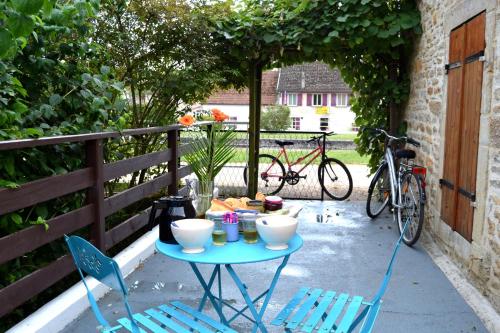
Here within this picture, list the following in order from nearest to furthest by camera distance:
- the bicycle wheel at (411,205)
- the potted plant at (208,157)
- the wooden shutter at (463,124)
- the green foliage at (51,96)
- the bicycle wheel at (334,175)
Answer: the potted plant at (208,157) < the green foliage at (51,96) < the wooden shutter at (463,124) < the bicycle wheel at (411,205) < the bicycle wheel at (334,175)

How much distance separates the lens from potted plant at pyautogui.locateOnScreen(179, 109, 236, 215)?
2.71 meters

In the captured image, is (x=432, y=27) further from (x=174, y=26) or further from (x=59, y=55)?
(x=59, y=55)

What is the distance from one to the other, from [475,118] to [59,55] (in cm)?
313

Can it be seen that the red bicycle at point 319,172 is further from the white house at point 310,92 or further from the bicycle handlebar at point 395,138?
the white house at point 310,92

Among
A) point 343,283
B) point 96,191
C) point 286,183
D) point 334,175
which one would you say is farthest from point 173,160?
point 286,183

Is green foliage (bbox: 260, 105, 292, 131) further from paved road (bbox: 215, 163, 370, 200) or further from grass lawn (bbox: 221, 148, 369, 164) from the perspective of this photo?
paved road (bbox: 215, 163, 370, 200)

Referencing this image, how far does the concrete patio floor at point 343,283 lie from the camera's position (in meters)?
3.06

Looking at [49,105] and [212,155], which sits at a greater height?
[49,105]

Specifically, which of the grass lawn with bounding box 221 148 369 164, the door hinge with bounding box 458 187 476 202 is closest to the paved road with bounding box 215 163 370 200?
the grass lawn with bounding box 221 148 369 164

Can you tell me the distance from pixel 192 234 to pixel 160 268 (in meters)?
2.03

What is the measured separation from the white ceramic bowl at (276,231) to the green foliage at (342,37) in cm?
414

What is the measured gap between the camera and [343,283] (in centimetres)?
376

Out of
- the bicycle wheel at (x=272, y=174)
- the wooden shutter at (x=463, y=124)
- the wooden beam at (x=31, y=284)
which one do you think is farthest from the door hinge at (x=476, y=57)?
the bicycle wheel at (x=272, y=174)

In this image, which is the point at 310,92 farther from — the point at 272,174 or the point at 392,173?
the point at 392,173
